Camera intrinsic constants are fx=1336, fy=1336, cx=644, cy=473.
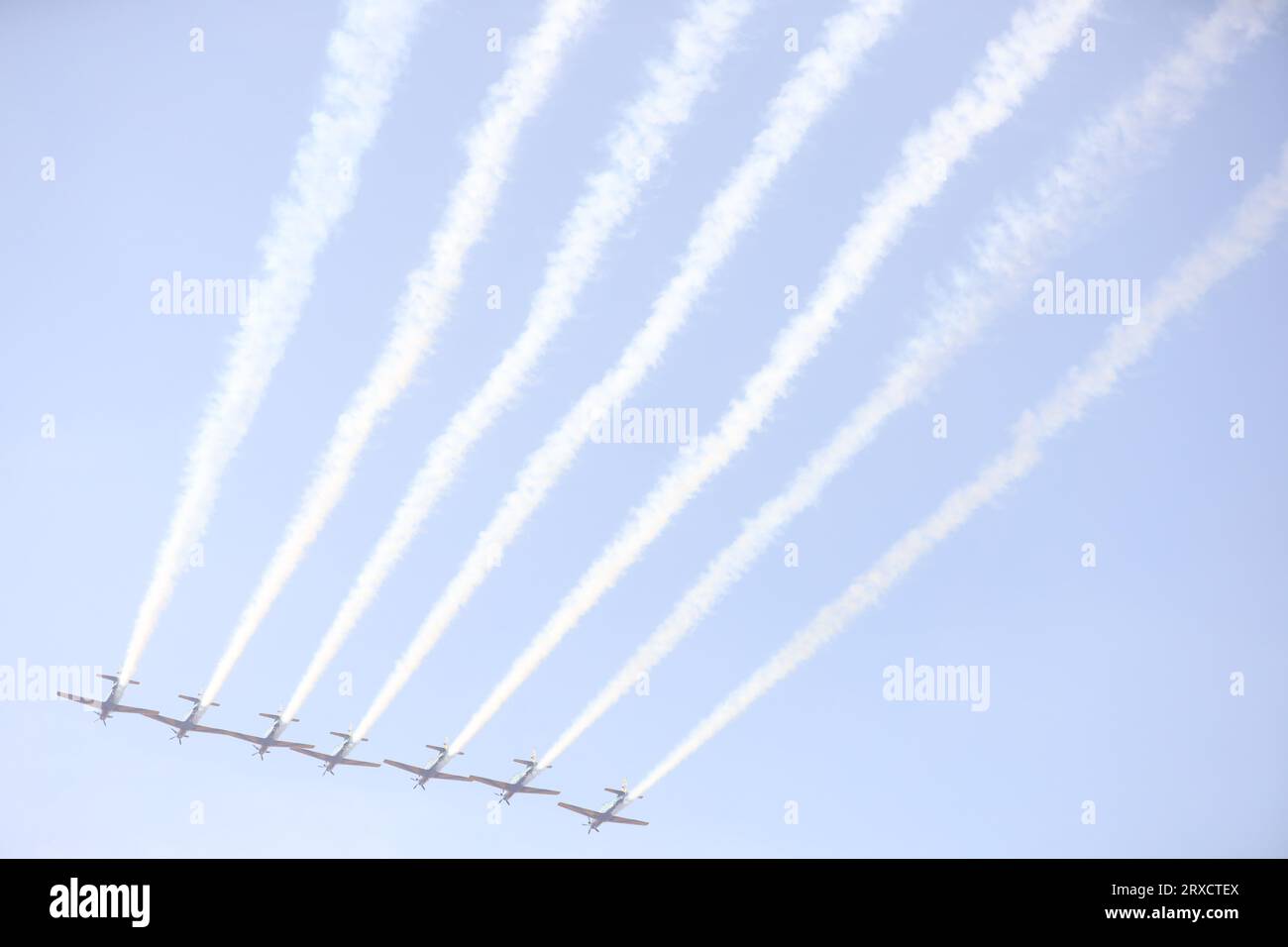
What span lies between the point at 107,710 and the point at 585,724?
19.1 m

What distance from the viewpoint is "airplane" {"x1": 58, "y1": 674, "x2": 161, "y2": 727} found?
42.9 metres

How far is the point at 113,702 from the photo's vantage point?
144 feet

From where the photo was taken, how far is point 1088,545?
127ft

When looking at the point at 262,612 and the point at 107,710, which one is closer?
the point at 262,612

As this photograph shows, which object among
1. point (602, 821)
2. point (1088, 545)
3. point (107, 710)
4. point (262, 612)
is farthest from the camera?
point (602, 821)

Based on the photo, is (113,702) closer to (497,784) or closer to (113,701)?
(113,701)

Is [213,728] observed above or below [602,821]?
above

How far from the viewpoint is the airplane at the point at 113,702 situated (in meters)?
42.9

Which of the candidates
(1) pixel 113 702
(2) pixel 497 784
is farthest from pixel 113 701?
(2) pixel 497 784

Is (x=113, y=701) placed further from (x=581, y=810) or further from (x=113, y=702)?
(x=581, y=810)

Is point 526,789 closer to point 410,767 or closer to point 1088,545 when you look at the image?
point 410,767
